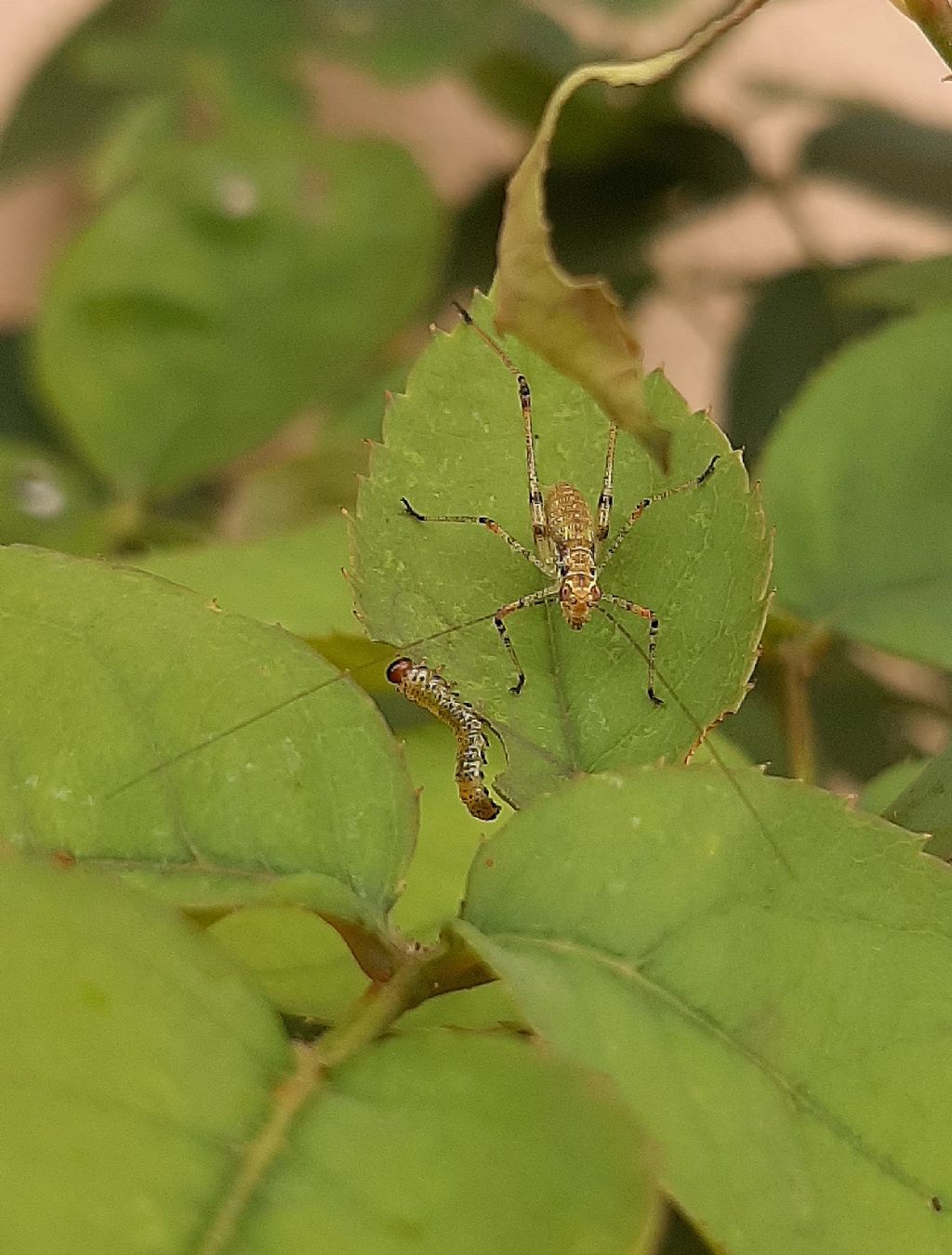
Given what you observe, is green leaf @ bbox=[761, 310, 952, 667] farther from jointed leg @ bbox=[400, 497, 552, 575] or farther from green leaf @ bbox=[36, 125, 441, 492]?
green leaf @ bbox=[36, 125, 441, 492]

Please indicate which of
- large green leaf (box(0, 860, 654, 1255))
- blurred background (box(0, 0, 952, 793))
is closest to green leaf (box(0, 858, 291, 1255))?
large green leaf (box(0, 860, 654, 1255))

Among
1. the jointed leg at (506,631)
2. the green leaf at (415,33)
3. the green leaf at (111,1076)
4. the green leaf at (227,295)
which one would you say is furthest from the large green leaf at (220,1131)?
the green leaf at (415,33)

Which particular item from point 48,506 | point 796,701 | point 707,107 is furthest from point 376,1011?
point 707,107

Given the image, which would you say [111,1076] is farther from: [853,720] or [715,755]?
[853,720]

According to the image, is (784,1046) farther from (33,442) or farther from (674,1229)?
(33,442)

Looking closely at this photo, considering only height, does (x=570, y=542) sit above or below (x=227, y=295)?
above
